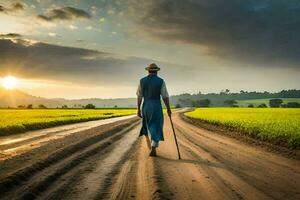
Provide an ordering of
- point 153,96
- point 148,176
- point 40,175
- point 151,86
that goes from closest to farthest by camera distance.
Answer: point 148,176
point 40,175
point 151,86
point 153,96

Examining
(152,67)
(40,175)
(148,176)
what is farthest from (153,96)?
(40,175)

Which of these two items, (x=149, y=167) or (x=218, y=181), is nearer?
(x=218, y=181)

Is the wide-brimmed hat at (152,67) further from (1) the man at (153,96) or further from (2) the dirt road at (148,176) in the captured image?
(2) the dirt road at (148,176)

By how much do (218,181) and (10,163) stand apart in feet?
17.8

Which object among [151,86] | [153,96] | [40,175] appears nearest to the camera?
[40,175]

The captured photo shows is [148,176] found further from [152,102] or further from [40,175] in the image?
[152,102]

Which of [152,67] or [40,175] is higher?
[152,67]

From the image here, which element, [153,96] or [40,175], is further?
[153,96]

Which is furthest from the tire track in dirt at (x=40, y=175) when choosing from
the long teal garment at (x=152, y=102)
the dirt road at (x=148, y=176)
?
the long teal garment at (x=152, y=102)

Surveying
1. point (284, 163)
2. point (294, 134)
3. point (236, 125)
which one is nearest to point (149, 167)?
point (284, 163)

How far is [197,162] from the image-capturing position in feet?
31.5

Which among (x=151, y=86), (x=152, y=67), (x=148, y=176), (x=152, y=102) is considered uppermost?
(x=152, y=67)

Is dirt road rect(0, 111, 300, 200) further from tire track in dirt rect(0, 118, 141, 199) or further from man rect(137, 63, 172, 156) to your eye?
man rect(137, 63, 172, 156)

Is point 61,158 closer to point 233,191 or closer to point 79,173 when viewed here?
point 79,173
